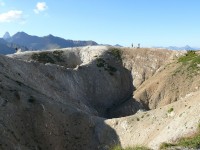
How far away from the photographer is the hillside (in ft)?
202

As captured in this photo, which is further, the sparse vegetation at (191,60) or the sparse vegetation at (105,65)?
the sparse vegetation at (105,65)

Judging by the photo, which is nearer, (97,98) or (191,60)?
(97,98)

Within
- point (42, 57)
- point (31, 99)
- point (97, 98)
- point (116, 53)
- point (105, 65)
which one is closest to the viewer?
point (31, 99)

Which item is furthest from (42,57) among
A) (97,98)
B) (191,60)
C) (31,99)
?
(31,99)

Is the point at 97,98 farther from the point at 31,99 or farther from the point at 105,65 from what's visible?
the point at 31,99

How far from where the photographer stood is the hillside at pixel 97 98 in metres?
61.5

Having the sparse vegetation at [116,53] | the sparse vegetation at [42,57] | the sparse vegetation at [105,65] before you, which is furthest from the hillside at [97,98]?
the sparse vegetation at [116,53]

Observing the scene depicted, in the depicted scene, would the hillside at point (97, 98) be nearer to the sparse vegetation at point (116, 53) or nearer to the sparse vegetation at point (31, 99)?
the sparse vegetation at point (31, 99)

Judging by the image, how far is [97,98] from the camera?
111 metres

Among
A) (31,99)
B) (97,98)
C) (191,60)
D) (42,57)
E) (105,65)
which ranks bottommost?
(97,98)

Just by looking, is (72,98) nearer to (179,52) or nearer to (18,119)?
(18,119)

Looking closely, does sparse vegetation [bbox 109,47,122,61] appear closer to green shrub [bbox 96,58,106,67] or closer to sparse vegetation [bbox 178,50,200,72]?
green shrub [bbox 96,58,106,67]

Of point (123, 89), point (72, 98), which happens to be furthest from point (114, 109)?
point (72, 98)

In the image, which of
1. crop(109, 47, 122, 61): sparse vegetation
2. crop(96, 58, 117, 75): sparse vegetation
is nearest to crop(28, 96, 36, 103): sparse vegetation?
crop(96, 58, 117, 75): sparse vegetation
